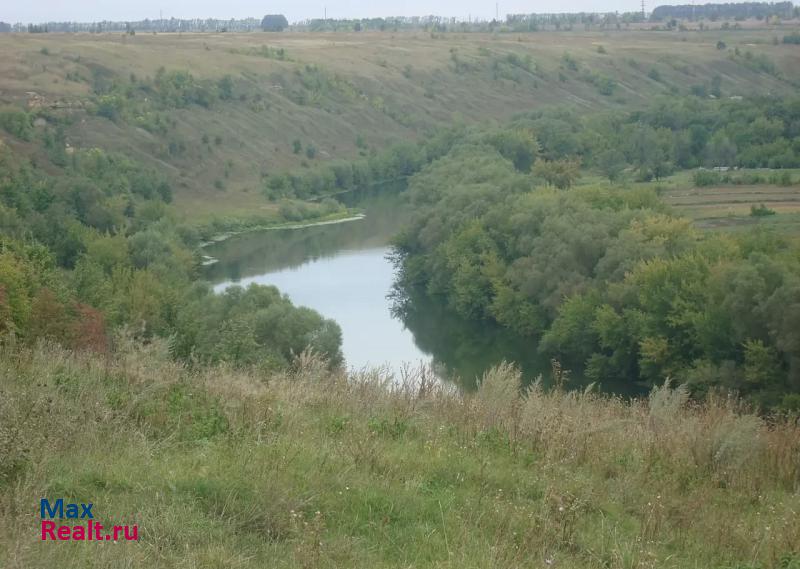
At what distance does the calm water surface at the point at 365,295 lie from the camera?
81.8ft

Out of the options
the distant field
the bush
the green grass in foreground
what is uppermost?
the green grass in foreground

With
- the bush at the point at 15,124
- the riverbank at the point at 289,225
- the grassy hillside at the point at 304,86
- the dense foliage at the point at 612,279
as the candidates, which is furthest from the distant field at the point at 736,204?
the bush at the point at 15,124

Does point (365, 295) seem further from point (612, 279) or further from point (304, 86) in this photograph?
point (304, 86)

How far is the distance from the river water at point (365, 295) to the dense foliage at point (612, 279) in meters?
0.85

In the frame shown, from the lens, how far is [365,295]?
31469mm

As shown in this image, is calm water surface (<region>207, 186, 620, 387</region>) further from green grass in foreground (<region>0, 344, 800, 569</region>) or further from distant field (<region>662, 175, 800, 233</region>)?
green grass in foreground (<region>0, 344, 800, 569</region>)

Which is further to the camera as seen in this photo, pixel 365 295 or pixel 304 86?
pixel 304 86

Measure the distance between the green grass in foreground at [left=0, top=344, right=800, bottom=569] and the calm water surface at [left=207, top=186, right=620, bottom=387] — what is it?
38.5 ft

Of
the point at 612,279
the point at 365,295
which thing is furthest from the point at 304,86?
the point at 612,279

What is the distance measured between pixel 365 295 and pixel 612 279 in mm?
8321

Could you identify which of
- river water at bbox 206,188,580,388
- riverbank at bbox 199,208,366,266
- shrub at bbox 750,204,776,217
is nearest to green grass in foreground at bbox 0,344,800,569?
river water at bbox 206,188,580,388

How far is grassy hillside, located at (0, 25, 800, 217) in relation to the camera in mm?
51125

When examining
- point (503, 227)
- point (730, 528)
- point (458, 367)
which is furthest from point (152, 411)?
point (503, 227)

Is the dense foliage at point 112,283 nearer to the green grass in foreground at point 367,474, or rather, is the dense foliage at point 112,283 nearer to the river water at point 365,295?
the river water at point 365,295
